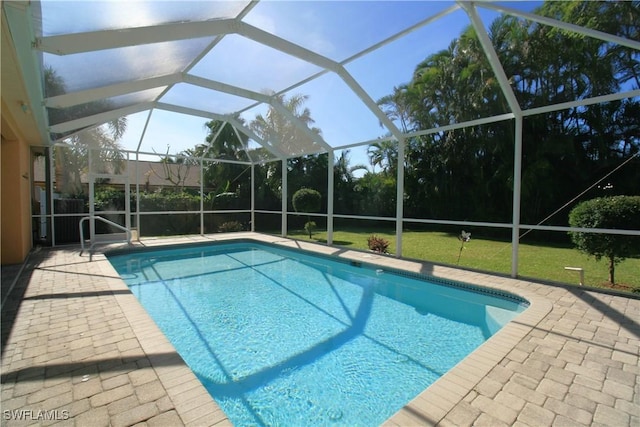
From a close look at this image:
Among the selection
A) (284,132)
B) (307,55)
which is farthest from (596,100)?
(284,132)

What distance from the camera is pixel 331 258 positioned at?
8.41 meters

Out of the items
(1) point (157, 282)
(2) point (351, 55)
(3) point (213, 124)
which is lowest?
(1) point (157, 282)

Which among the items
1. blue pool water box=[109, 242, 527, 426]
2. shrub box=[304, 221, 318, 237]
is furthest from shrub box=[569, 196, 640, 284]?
shrub box=[304, 221, 318, 237]

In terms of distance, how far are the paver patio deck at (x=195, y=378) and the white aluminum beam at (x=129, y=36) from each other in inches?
125

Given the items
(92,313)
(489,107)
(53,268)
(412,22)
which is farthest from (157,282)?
(489,107)

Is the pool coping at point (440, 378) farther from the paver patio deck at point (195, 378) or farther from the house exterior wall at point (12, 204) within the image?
the house exterior wall at point (12, 204)

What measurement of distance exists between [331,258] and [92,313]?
17.8 ft

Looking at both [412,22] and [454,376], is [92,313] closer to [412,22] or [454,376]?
[454,376]

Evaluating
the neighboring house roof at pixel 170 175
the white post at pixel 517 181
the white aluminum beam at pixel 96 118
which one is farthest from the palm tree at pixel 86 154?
the white post at pixel 517 181

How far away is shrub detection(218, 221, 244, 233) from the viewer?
13.7m

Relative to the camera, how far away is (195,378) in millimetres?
2615

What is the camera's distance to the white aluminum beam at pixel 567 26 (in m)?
4.04

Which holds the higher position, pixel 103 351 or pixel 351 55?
pixel 351 55
